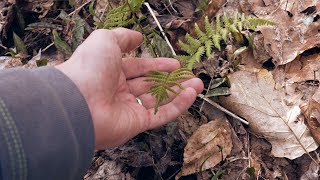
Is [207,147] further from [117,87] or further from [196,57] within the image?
[117,87]

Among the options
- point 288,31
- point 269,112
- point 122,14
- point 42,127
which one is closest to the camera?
point 42,127

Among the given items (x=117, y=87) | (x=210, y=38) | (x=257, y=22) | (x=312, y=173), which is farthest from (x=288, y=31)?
(x=117, y=87)

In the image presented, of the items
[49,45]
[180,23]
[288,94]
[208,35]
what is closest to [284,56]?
[288,94]

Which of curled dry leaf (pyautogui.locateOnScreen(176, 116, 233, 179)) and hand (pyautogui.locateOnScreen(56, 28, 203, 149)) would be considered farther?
curled dry leaf (pyautogui.locateOnScreen(176, 116, 233, 179))

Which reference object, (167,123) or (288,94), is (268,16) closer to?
(288,94)

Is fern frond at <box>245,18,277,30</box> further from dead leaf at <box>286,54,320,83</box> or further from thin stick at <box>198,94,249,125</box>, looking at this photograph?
thin stick at <box>198,94,249,125</box>

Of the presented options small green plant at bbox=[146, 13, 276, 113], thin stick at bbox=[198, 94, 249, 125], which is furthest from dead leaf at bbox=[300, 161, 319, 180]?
small green plant at bbox=[146, 13, 276, 113]

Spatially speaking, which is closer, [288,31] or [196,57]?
[196,57]
